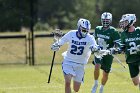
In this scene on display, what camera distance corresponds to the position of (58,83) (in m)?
18.5

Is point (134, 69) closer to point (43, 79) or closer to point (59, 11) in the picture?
point (43, 79)

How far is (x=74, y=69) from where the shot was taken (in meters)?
13.6

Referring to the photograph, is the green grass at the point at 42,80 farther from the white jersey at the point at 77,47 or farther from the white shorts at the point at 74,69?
the white jersey at the point at 77,47

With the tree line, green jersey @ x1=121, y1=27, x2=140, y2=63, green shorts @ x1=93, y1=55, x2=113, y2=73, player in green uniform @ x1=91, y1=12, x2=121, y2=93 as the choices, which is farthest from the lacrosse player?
the tree line

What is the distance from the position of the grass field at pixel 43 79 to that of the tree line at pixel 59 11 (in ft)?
8.79

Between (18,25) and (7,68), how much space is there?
11.1 m

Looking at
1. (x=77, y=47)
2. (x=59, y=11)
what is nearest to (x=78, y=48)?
(x=77, y=47)

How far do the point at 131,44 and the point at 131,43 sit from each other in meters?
0.02

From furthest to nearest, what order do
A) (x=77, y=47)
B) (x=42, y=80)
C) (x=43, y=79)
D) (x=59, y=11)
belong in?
(x=59, y=11) < (x=43, y=79) < (x=42, y=80) < (x=77, y=47)

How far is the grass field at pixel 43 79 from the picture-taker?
55.6 ft

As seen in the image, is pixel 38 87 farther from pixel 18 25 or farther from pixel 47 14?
pixel 47 14

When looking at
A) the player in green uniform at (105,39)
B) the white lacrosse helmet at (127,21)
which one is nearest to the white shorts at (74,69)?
the white lacrosse helmet at (127,21)

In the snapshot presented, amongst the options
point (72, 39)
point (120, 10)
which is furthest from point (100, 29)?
point (120, 10)

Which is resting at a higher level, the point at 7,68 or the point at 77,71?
the point at 77,71
